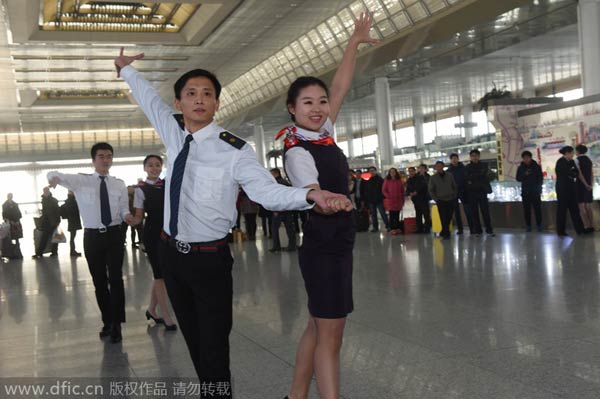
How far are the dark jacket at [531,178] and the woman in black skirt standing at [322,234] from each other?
38.2 feet

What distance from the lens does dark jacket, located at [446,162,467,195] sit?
14.8 metres

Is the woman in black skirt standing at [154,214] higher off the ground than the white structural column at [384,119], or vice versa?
the white structural column at [384,119]

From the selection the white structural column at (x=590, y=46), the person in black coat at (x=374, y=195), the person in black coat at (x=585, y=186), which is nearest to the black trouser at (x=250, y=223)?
the person in black coat at (x=374, y=195)

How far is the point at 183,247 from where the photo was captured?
9.95ft

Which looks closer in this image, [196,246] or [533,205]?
[196,246]

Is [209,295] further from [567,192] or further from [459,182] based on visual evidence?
[459,182]

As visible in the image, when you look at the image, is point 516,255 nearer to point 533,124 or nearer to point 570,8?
point 533,124

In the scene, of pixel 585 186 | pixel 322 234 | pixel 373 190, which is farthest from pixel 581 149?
pixel 322 234

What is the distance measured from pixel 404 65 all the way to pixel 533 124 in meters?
10.0

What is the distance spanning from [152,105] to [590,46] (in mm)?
16240

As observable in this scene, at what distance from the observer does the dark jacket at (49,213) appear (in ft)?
56.1

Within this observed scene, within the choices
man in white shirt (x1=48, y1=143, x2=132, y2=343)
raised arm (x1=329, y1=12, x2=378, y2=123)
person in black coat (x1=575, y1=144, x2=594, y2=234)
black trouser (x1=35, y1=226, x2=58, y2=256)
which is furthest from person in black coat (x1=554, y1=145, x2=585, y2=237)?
black trouser (x1=35, y1=226, x2=58, y2=256)

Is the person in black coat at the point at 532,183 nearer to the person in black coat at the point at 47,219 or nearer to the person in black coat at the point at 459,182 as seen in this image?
the person in black coat at the point at 459,182

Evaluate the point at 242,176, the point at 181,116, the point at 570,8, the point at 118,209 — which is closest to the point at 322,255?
the point at 242,176
